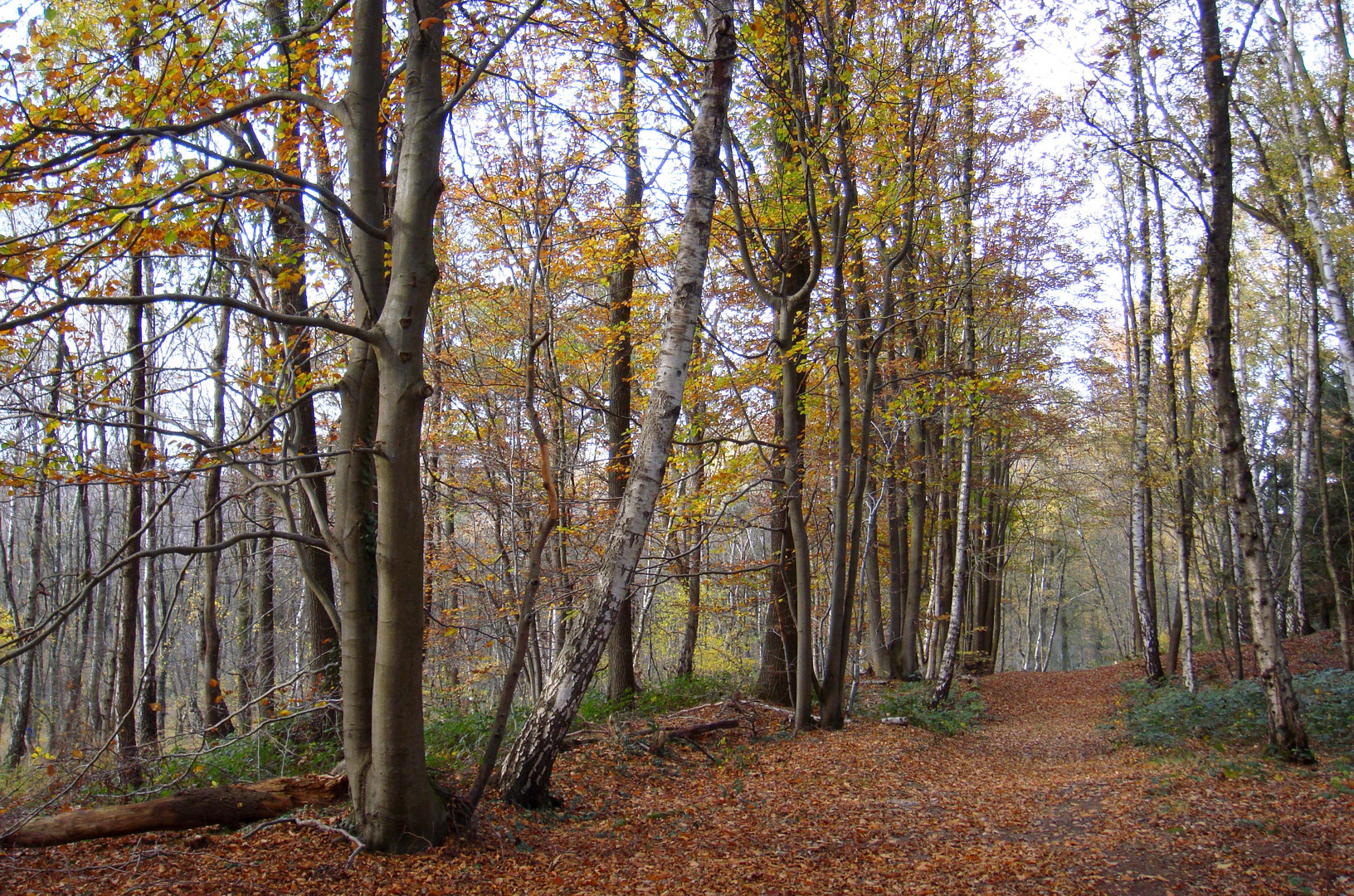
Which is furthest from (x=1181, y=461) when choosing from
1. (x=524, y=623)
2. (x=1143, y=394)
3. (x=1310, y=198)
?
(x=524, y=623)

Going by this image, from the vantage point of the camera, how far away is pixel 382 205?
450 centimetres

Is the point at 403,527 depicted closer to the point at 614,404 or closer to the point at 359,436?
the point at 359,436

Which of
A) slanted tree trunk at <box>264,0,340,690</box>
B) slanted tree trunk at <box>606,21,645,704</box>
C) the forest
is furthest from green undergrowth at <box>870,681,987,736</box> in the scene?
slanted tree trunk at <box>264,0,340,690</box>

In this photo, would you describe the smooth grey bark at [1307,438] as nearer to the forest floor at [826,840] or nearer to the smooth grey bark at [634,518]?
the forest floor at [826,840]

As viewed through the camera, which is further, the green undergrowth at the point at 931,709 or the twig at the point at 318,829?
the green undergrowth at the point at 931,709

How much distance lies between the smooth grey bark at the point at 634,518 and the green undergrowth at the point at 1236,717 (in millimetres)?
6976

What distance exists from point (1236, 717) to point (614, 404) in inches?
347

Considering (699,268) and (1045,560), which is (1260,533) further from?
(1045,560)

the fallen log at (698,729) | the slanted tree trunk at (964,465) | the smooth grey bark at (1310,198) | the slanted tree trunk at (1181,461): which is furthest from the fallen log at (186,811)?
the smooth grey bark at (1310,198)

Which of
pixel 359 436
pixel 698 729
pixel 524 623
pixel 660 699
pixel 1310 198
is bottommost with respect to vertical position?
pixel 660 699

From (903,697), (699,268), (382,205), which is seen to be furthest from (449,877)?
(903,697)

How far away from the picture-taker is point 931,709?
11.8 metres

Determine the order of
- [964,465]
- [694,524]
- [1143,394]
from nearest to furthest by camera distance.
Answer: [694,524] < [964,465] < [1143,394]

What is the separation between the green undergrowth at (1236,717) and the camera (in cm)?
792
